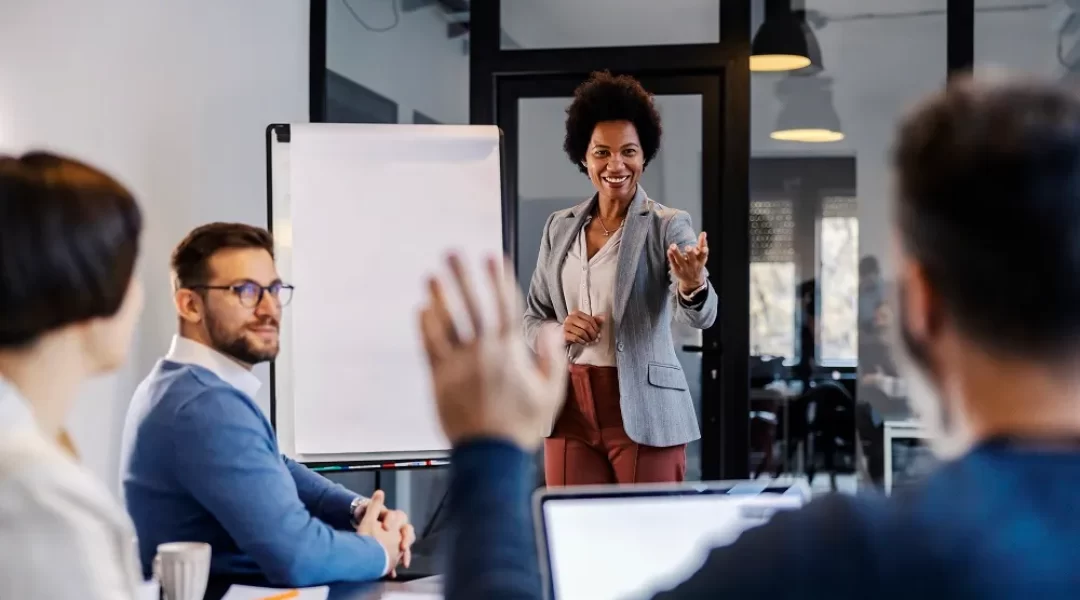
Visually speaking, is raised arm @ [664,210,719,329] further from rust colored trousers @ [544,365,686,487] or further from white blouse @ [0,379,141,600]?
white blouse @ [0,379,141,600]

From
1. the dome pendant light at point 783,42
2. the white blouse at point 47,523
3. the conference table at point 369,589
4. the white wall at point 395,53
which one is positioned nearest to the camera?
the white blouse at point 47,523

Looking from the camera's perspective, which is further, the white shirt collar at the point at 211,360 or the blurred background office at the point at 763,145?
the blurred background office at the point at 763,145

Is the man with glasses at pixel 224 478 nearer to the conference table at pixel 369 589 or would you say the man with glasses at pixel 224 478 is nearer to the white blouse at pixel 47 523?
the conference table at pixel 369 589

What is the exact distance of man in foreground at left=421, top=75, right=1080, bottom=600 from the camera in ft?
1.82

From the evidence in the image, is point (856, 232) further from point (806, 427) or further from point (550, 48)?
point (550, 48)

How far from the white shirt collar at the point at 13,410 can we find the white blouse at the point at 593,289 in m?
2.16

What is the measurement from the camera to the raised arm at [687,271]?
3.03 meters

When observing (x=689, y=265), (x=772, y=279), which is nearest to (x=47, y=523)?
(x=689, y=265)

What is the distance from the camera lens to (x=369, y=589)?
1.77 m

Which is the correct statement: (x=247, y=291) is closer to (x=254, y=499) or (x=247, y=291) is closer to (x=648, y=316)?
(x=254, y=499)

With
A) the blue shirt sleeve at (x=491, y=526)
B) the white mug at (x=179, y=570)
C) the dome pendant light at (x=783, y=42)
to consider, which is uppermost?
the dome pendant light at (x=783, y=42)

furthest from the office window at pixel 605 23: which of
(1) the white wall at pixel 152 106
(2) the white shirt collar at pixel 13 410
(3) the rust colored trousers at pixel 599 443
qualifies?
(2) the white shirt collar at pixel 13 410

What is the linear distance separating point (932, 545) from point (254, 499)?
1.55m

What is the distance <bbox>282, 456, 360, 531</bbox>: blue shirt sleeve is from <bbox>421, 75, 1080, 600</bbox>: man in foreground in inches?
67.7
